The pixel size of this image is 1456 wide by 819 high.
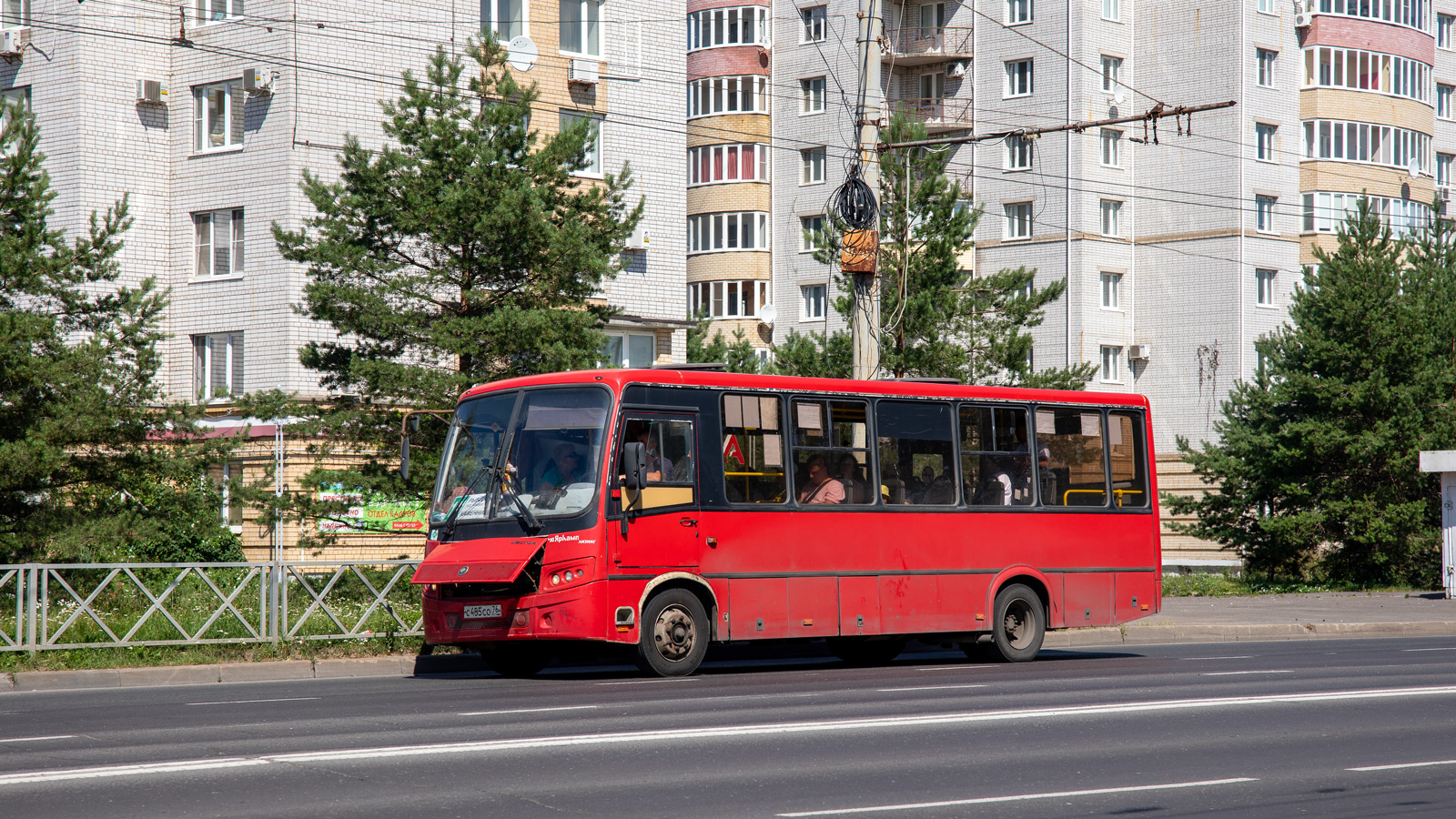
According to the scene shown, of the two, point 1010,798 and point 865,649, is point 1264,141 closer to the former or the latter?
point 865,649

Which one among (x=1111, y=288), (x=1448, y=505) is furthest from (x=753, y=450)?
(x=1111, y=288)

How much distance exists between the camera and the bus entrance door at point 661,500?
15.5m

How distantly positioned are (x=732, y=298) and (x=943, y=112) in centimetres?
1029

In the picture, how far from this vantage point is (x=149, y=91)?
36750 millimetres

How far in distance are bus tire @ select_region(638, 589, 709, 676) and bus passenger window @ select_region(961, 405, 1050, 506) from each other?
12.9 feet

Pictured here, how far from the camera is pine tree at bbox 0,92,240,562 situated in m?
20.6

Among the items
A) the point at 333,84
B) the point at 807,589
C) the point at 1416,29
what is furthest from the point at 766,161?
the point at 807,589

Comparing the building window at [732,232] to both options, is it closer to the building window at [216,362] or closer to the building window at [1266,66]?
the building window at [1266,66]

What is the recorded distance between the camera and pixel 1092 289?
5566cm

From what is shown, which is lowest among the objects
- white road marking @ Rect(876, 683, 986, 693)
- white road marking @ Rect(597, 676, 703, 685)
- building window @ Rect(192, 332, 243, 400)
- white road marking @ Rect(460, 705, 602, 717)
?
white road marking @ Rect(597, 676, 703, 685)

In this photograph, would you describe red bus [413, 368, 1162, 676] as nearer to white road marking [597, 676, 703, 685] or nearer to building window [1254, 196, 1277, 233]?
white road marking [597, 676, 703, 685]

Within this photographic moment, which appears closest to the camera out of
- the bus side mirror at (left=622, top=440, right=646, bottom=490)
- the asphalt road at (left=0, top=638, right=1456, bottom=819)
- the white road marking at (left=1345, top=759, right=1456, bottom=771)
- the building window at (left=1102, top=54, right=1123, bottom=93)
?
the asphalt road at (left=0, top=638, right=1456, bottom=819)

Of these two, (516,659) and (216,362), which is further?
(216,362)

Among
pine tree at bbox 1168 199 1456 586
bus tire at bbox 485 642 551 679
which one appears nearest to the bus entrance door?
bus tire at bbox 485 642 551 679
